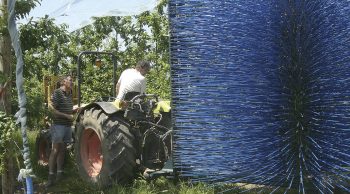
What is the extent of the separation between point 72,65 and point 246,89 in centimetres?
1246

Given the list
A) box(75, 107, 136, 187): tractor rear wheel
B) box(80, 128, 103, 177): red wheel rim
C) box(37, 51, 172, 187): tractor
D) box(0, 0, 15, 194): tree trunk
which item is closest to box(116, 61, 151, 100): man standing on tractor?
box(37, 51, 172, 187): tractor

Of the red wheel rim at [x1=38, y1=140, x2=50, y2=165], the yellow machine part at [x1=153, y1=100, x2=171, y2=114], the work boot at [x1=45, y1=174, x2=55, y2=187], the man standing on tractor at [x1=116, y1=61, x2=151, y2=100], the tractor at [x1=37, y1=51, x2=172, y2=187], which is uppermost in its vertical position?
the man standing on tractor at [x1=116, y1=61, x2=151, y2=100]

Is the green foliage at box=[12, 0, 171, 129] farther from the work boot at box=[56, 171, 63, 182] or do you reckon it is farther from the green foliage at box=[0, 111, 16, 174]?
the green foliage at box=[0, 111, 16, 174]

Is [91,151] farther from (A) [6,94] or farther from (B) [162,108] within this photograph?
(A) [6,94]

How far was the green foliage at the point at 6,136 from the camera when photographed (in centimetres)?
368

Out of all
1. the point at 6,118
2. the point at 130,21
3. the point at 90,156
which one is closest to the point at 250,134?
the point at 6,118

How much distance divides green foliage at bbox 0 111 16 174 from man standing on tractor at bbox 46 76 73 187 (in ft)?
5.63

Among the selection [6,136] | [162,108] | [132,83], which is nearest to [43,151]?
[132,83]

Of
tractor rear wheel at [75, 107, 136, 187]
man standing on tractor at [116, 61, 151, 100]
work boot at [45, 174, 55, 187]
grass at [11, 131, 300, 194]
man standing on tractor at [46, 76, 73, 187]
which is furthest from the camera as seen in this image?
man standing on tractor at [46, 76, 73, 187]

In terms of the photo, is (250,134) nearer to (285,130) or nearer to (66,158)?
(285,130)

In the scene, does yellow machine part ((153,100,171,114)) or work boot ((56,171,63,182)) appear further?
work boot ((56,171,63,182))

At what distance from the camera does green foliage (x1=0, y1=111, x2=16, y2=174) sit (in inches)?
145

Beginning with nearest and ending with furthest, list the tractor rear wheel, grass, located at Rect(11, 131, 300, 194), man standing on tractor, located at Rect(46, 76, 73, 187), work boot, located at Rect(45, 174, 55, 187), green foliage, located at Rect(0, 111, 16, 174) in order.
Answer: green foliage, located at Rect(0, 111, 16, 174)
grass, located at Rect(11, 131, 300, 194)
the tractor rear wheel
work boot, located at Rect(45, 174, 55, 187)
man standing on tractor, located at Rect(46, 76, 73, 187)

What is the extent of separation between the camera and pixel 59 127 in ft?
18.6
